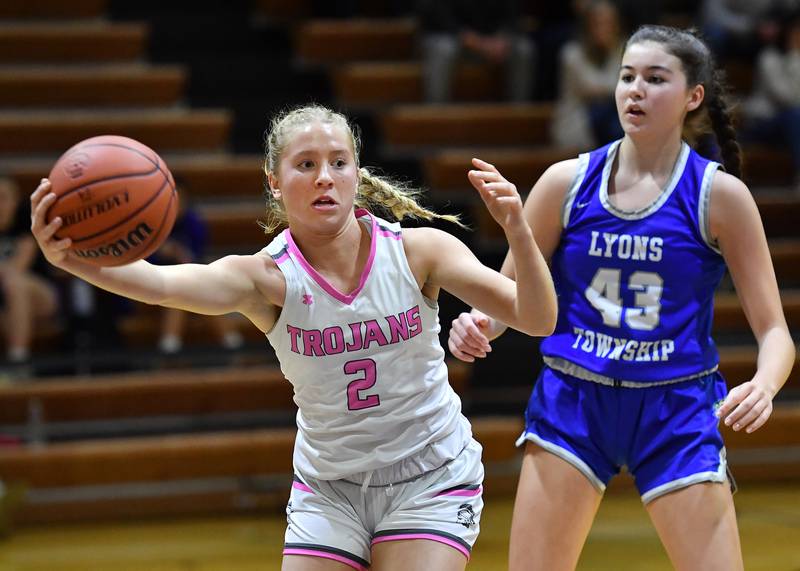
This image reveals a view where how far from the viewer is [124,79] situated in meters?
7.95

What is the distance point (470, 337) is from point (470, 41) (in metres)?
5.70

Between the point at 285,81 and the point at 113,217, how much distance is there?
639 centimetres

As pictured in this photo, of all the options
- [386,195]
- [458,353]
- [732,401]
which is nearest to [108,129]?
[386,195]

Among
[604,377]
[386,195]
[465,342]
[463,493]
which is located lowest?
[463,493]

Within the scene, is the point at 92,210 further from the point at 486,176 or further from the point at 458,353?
the point at 458,353

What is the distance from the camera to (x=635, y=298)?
9.77 feet

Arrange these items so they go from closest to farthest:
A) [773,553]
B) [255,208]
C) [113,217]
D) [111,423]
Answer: [113,217]
[773,553]
[111,423]
[255,208]

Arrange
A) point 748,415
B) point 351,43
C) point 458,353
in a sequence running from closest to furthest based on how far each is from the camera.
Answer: point 748,415 < point 458,353 < point 351,43

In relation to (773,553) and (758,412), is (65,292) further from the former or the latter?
(758,412)

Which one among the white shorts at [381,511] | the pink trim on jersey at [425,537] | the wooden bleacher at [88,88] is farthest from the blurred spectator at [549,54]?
the pink trim on jersey at [425,537]

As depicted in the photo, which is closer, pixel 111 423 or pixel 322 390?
pixel 322 390

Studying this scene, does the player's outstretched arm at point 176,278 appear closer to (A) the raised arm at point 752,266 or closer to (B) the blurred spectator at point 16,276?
(A) the raised arm at point 752,266

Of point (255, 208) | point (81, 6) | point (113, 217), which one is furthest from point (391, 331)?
point (81, 6)

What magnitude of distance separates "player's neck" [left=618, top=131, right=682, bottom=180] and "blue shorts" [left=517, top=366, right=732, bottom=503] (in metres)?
0.57
